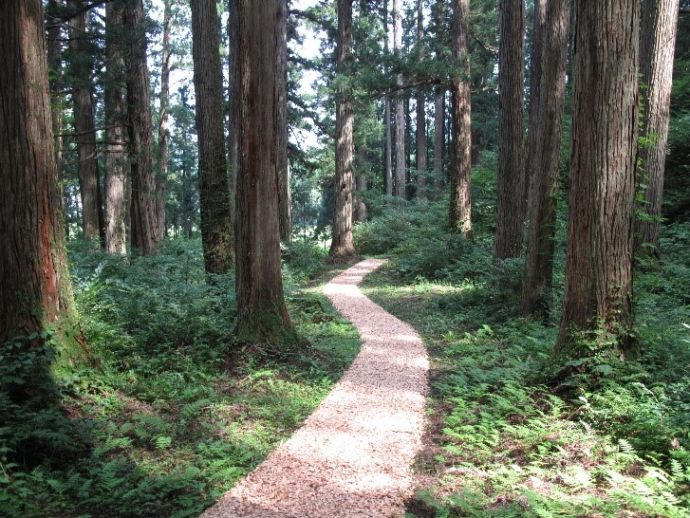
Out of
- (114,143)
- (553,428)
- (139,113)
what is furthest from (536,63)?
(114,143)

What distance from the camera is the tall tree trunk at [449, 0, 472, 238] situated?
16062mm

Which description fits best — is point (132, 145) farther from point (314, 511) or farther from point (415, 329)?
point (314, 511)

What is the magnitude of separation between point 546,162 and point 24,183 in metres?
7.48

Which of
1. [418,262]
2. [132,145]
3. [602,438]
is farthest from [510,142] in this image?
[132,145]

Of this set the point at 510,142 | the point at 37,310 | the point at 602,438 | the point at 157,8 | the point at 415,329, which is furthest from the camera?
the point at 157,8

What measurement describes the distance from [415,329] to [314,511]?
6263mm

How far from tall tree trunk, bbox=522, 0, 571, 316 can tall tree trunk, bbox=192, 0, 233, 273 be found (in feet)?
19.5

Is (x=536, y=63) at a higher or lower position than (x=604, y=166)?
higher

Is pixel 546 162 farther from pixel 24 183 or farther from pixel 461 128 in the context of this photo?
pixel 461 128

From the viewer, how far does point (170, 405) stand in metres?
5.59

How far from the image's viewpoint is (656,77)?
34.6 feet

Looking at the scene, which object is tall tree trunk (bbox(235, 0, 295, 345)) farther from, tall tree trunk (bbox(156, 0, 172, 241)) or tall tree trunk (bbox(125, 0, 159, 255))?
tall tree trunk (bbox(156, 0, 172, 241))

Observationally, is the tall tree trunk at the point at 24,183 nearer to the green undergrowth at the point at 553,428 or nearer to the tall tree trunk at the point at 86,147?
the green undergrowth at the point at 553,428

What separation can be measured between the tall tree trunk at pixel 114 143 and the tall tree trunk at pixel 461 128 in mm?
9724
